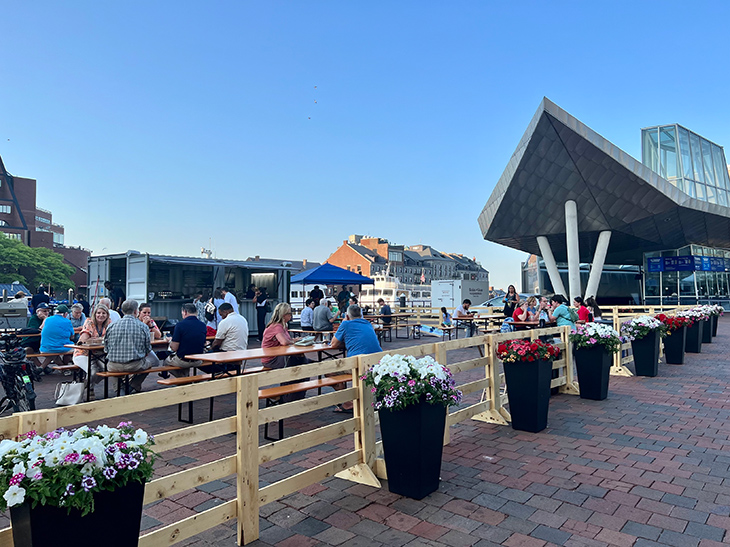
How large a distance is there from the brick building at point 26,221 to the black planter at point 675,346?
7423 cm

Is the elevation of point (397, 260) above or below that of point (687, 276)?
above

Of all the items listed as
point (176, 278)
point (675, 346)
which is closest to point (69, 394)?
point (176, 278)

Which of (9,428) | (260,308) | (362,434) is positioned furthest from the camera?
(260,308)

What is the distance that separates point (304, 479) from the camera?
147 inches

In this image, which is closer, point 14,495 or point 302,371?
point 14,495

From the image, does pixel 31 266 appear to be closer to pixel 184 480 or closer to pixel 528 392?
pixel 528 392

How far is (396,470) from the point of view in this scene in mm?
4008

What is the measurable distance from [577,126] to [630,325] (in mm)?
17215

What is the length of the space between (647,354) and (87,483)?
968 centimetres

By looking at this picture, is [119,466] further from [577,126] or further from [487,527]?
[577,126]

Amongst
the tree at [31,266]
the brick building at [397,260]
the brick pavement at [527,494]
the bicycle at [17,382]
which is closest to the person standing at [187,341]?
the brick pavement at [527,494]

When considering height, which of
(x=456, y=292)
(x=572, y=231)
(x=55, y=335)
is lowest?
(x=55, y=335)

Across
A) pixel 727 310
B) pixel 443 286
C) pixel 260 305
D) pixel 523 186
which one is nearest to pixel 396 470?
pixel 260 305

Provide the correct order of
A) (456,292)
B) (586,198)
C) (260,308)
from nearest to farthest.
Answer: (260,308) < (456,292) < (586,198)
